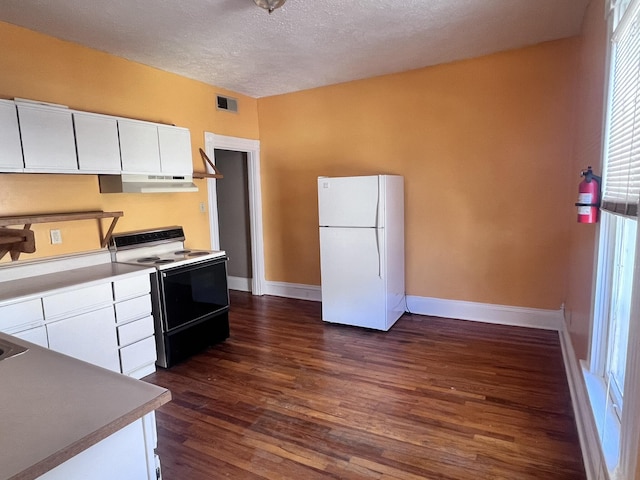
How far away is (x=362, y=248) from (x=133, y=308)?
2060 mm

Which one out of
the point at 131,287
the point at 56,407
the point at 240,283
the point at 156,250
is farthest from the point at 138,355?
the point at 240,283

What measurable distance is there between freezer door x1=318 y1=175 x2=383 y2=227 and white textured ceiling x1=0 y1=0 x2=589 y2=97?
1147mm

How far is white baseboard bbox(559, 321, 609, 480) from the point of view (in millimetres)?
1620

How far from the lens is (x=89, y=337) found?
258 centimetres

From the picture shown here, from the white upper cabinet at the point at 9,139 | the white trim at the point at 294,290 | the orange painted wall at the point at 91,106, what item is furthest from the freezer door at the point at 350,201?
the white upper cabinet at the point at 9,139

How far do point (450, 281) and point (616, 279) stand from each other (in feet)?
7.36

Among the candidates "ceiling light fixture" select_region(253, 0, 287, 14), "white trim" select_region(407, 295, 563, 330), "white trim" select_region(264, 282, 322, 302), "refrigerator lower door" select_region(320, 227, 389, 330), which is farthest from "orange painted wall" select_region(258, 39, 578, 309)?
"ceiling light fixture" select_region(253, 0, 287, 14)

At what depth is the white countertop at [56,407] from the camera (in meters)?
0.80

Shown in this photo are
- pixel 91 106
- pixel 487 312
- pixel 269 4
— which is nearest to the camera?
pixel 269 4

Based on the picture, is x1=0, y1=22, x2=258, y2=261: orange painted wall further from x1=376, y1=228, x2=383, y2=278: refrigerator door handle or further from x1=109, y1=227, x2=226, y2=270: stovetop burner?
x1=376, y1=228, x2=383, y2=278: refrigerator door handle

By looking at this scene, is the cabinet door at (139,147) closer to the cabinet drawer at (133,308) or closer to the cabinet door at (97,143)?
the cabinet door at (97,143)

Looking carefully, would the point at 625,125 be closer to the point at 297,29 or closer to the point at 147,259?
the point at 297,29

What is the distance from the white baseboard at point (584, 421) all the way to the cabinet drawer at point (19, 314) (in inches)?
116

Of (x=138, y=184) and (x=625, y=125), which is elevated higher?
(x=625, y=125)
